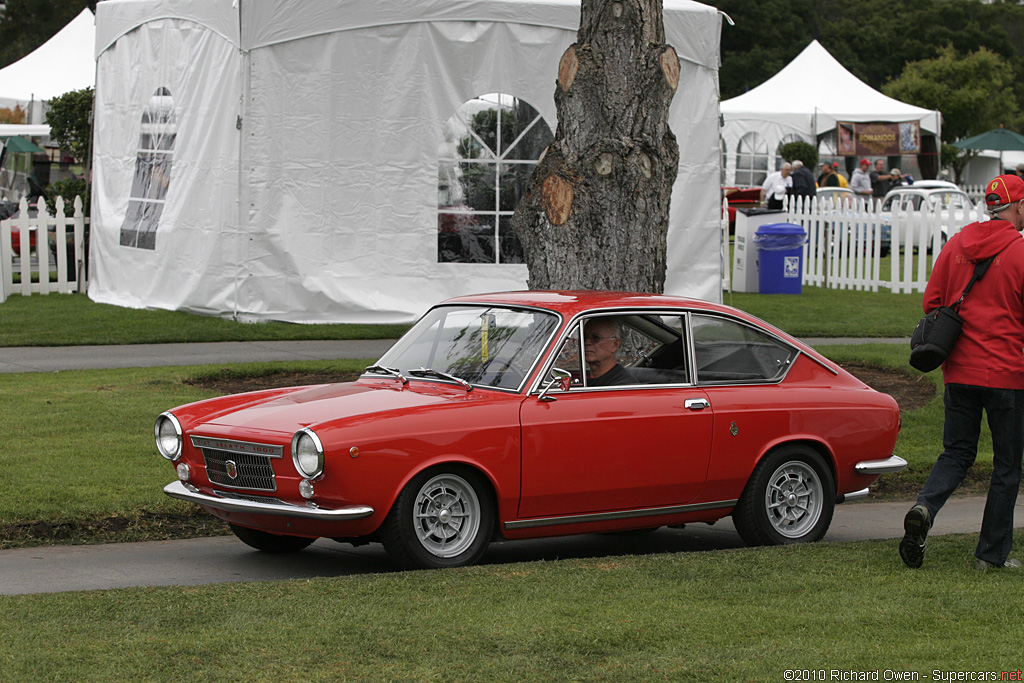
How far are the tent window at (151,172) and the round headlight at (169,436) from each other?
10.9m

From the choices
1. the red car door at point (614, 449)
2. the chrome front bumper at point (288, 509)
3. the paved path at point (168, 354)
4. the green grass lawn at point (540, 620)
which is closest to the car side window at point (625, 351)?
the red car door at point (614, 449)

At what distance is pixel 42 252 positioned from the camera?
19516 millimetres

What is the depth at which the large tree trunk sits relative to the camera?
1009cm

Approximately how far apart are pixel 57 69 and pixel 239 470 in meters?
31.8

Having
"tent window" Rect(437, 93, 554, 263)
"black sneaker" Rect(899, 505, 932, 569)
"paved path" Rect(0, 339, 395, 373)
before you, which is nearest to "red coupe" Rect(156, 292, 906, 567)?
"black sneaker" Rect(899, 505, 932, 569)

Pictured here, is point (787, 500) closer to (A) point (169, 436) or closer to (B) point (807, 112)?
(A) point (169, 436)

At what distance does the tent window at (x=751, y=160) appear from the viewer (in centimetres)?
4184

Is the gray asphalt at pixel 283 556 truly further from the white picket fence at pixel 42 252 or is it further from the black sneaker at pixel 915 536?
the white picket fence at pixel 42 252

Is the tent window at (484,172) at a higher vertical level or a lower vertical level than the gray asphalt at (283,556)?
higher

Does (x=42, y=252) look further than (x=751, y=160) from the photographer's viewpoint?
No

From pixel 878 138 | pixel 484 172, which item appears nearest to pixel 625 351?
pixel 484 172

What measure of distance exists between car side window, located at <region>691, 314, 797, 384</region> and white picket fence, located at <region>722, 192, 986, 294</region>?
45.8 ft

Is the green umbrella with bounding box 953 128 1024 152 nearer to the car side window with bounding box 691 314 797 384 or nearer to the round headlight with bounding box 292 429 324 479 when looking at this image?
the car side window with bounding box 691 314 797 384

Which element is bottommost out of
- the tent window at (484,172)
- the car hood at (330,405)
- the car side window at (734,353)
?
Answer: the car hood at (330,405)
